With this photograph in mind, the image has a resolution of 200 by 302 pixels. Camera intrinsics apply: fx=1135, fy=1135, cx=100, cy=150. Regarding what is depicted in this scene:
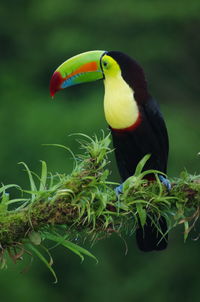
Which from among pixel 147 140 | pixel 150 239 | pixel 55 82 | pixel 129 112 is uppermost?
pixel 55 82

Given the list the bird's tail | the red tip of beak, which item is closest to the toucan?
the red tip of beak

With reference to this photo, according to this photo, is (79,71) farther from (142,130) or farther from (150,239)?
(150,239)

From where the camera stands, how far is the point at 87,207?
4270 millimetres

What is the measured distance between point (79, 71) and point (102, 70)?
159mm

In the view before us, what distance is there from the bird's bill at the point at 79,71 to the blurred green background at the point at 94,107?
4993mm

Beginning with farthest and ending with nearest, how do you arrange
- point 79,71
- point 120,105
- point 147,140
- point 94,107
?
point 94,107 < point 79,71 < point 147,140 < point 120,105

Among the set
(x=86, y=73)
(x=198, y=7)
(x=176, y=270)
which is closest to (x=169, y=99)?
(x=198, y=7)

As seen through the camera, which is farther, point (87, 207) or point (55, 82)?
point (55, 82)

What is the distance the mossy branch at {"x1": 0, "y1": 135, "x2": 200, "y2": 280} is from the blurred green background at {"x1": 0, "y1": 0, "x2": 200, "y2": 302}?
6.25m

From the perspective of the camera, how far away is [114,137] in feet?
18.2

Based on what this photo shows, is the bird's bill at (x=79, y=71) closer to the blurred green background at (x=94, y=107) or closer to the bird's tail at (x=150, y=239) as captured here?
the bird's tail at (x=150, y=239)

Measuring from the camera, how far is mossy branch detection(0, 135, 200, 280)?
4266 millimetres

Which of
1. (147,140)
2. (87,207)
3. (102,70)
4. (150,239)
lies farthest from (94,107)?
(87,207)

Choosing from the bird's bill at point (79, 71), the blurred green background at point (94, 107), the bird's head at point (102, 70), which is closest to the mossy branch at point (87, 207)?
the bird's head at point (102, 70)
